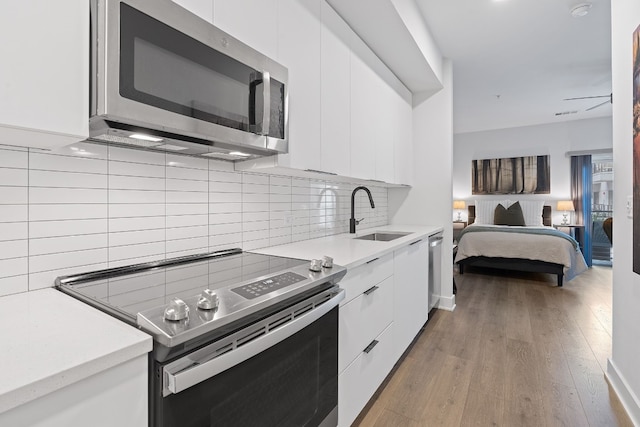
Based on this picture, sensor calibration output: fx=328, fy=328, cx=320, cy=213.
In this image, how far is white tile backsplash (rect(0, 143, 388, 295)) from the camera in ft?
3.27

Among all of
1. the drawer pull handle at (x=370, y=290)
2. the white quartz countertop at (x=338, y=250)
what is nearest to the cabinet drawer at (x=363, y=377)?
the drawer pull handle at (x=370, y=290)

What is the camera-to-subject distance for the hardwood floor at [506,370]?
1735 millimetres

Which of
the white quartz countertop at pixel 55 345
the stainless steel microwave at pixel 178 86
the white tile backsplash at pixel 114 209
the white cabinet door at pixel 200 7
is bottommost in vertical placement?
the white quartz countertop at pixel 55 345

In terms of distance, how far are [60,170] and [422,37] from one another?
104 inches

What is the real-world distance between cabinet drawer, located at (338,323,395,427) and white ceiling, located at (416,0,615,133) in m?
2.52

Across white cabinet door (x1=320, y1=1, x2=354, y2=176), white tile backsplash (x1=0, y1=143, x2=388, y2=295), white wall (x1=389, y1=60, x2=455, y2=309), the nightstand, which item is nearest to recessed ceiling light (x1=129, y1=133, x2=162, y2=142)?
white tile backsplash (x1=0, y1=143, x2=388, y2=295)

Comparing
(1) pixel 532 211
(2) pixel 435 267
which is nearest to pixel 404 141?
(2) pixel 435 267

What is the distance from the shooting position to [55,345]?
0.64 meters

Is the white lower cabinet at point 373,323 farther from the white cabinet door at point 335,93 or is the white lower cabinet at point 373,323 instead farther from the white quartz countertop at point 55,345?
the white quartz countertop at point 55,345

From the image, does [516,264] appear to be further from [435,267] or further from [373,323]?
[373,323]

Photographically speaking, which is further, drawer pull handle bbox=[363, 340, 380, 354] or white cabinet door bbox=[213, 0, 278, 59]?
drawer pull handle bbox=[363, 340, 380, 354]

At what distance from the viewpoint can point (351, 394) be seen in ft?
5.00

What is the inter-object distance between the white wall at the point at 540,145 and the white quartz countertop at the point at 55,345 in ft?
24.2

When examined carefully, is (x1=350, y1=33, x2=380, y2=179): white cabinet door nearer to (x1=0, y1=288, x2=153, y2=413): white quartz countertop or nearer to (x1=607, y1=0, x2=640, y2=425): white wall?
(x1=607, y1=0, x2=640, y2=425): white wall
